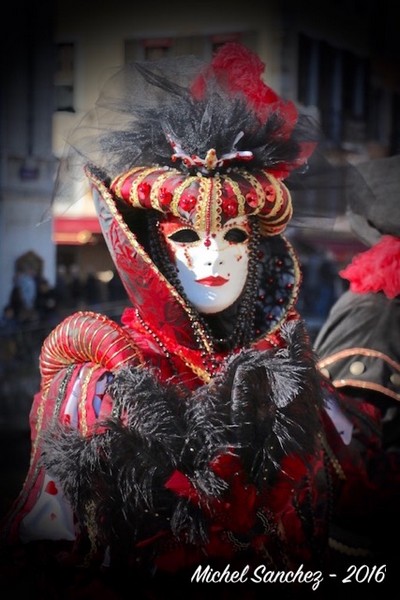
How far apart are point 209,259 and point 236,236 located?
0.24 ft

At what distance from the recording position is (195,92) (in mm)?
1674

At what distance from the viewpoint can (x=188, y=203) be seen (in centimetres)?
157

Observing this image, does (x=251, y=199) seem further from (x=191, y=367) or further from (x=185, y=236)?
(x=191, y=367)

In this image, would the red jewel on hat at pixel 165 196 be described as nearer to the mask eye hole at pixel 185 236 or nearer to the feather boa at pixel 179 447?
the mask eye hole at pixel 185 236

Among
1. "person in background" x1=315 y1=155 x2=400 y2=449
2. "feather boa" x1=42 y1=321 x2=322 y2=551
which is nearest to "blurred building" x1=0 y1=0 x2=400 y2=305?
"person in background" x1=315 y1=155 x2=400 y2=449

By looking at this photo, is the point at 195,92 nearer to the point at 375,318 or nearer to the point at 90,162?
the point at 90,162

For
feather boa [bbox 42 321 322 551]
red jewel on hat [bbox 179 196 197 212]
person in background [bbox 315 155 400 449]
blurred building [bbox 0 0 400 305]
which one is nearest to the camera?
feather boa [bbox 42 321 322 551]

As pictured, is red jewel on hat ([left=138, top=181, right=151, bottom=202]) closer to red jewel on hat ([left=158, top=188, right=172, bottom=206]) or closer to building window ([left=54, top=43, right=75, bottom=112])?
red jewel on hat ([left=158, top=188, right=172, bottom=206])

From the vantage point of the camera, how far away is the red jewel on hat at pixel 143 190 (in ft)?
5.27

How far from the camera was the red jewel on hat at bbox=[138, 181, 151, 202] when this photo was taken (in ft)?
5.27

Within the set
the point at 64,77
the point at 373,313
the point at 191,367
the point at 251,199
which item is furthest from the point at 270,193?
the point at 64,77

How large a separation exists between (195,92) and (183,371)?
1.78ft

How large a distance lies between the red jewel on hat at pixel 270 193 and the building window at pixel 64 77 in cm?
111

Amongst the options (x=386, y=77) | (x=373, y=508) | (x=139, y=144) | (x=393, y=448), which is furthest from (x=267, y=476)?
(x=386, y=77)
